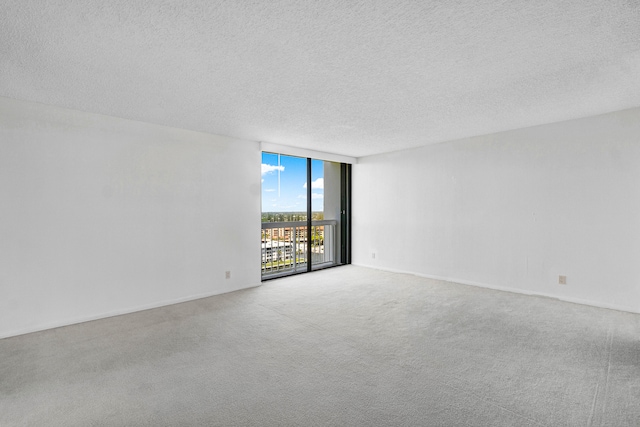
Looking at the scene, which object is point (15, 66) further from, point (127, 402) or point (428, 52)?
point (428, 52)

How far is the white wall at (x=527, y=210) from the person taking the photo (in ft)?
11.4

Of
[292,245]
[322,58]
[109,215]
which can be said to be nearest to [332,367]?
[322,58]

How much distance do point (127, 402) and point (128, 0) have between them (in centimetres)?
230

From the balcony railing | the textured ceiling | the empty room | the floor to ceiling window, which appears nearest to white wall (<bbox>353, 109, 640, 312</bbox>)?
the empty room

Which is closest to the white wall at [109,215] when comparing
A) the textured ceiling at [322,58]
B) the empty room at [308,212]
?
the empty room at [308,212]

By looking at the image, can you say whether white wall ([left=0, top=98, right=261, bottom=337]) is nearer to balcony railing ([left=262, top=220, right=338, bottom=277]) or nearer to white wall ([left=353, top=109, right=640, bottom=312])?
balcony railing ([left=262, top=220, right=338, bottom=277])

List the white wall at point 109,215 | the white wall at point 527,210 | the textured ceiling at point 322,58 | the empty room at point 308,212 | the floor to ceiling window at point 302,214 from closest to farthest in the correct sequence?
1. the textured ceiling at point 322,58
2. the empty room at point 308,212
3. the white wall at point 109,215
4. the white wall at point 527,210
5. the floor to ceiling window at point 302,214

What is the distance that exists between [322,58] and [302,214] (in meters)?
3.62

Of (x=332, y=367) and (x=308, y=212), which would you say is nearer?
(x=332, y=367)

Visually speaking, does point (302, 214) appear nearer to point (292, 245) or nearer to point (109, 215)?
point (292, 245)

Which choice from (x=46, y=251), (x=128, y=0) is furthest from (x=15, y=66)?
(x=46, y=251)

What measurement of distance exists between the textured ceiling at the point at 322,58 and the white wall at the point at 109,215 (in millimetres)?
354

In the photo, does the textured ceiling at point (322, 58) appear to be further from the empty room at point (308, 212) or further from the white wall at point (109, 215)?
the white wall at point (109, 215)

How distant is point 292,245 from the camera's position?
223 inches
